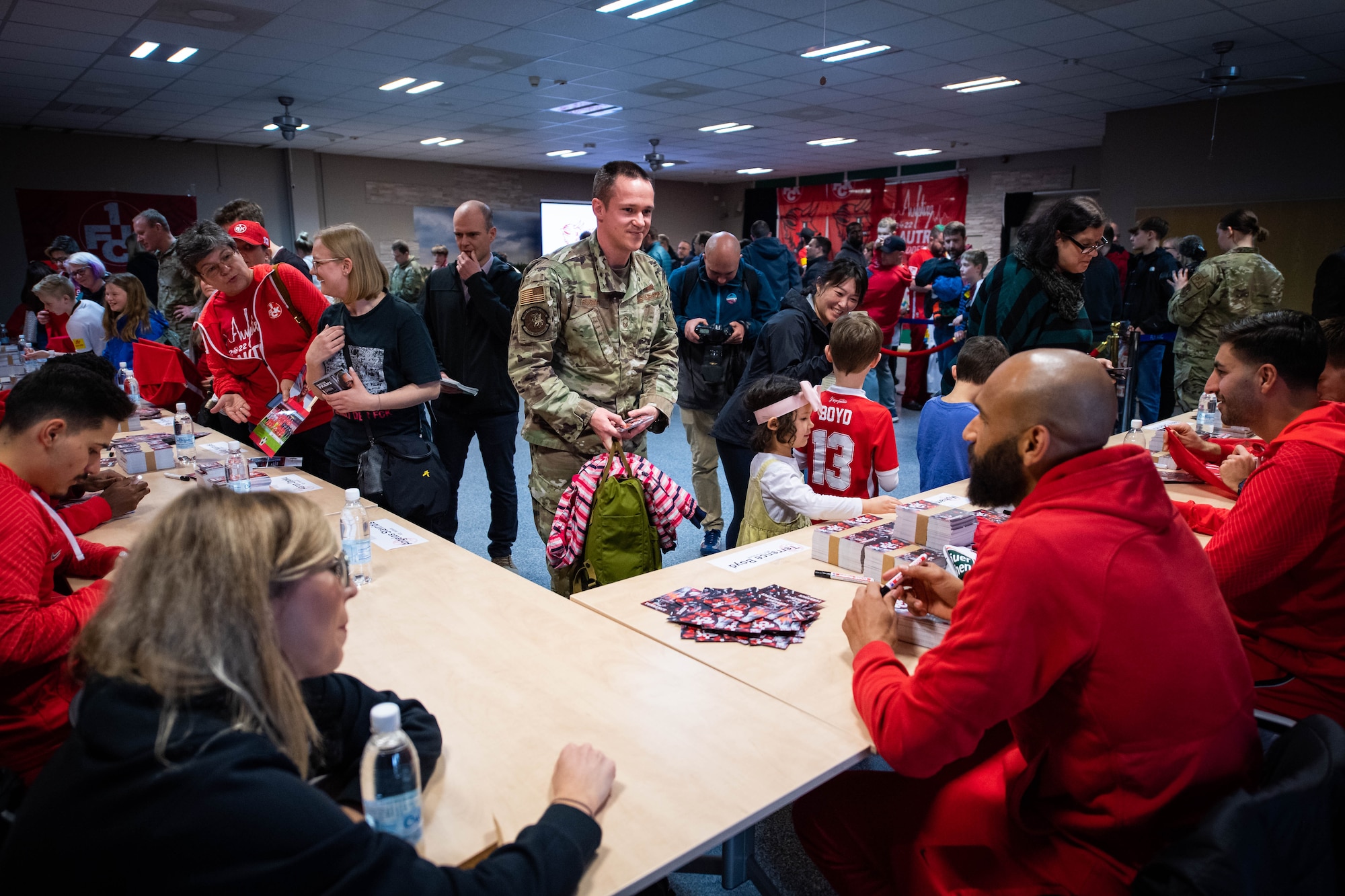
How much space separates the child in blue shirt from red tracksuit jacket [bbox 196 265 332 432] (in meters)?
2.34

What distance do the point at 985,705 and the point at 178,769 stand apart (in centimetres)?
99

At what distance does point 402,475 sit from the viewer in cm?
276

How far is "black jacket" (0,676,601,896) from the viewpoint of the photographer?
0.74 metres

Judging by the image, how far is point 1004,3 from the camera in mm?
5473

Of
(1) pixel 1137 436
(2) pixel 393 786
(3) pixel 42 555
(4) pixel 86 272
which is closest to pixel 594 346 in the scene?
(3) pixel 42 555

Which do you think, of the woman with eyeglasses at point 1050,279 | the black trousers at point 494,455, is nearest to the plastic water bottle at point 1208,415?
the woman with eyeglasses at point 1050,279

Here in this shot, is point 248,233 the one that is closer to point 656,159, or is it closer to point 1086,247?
point 1086,247

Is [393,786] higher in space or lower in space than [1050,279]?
lower

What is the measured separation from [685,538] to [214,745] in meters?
3.76

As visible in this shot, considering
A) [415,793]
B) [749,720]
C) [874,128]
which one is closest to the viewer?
[415,793]

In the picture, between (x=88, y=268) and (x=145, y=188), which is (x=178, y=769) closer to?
(x=88, y=268)

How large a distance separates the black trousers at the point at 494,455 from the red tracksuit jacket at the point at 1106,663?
9.46 ft

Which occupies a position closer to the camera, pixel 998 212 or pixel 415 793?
pixel 415 793

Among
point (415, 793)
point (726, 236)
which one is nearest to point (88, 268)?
point (726, 236)
